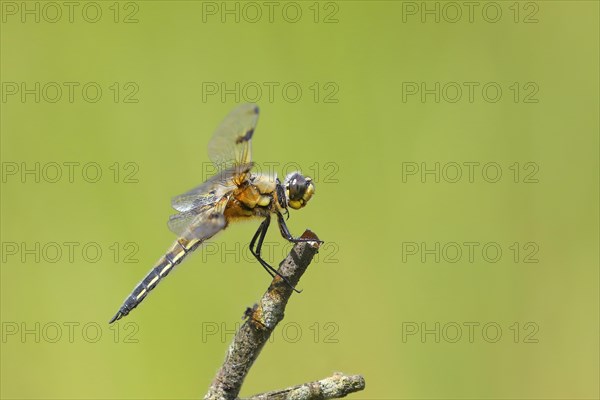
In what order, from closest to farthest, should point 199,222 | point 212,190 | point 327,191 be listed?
point 199,222, point 212,190, point 327,191

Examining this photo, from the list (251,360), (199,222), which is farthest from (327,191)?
(251,360)

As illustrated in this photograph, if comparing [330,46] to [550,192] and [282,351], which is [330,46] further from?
[282,351]

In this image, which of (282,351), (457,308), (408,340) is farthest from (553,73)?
(282,351)

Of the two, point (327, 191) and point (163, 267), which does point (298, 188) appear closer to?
point (163, 267)

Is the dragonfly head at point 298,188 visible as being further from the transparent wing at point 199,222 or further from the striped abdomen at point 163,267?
the striped abdomen at point 163,267

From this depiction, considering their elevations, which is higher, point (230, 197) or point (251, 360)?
point (230, 197)

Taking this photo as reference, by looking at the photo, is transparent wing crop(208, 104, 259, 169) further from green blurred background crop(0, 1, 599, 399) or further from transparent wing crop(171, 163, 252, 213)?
green blurred background crop(0, 1, 599, 399)
